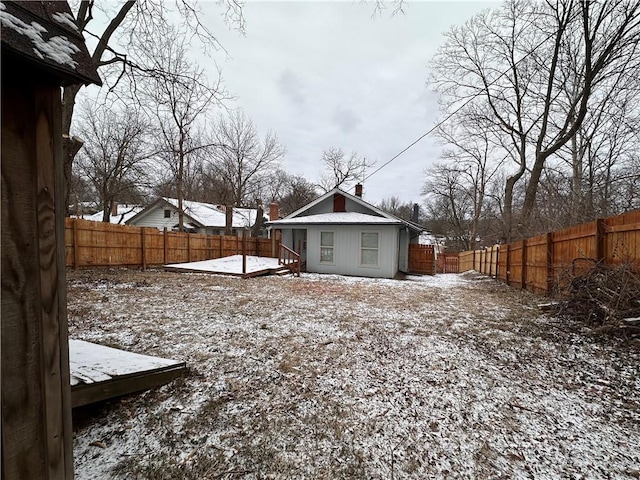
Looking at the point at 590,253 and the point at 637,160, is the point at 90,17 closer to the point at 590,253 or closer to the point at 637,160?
the point at 590,253

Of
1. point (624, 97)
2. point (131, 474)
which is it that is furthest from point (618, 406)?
point (624, 97)

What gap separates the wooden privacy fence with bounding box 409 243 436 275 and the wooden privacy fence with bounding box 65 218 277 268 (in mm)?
11134

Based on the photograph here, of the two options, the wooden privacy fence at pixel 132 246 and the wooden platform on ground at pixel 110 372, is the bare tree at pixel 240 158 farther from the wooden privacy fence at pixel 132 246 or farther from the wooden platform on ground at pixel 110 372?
the wooden platform on ground at pixel 110 372

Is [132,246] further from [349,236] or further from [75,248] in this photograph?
[349,236]

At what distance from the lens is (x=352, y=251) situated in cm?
1266

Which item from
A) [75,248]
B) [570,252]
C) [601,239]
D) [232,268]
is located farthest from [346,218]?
[75,248]

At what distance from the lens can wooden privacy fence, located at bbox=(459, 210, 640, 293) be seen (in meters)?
4.13

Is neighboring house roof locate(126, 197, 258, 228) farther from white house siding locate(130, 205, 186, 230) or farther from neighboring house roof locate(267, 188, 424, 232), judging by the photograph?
neighboring house roof locate(267, 188, 424, 232)

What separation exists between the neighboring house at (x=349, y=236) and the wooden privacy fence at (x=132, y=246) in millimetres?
4464

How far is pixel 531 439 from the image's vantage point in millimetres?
2025

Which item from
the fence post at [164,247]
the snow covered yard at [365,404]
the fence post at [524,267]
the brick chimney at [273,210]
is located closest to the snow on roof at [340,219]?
the brick chimney at [273,210]

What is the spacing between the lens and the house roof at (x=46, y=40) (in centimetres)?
104

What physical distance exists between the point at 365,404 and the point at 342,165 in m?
28.1

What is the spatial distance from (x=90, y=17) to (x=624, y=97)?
19105mm
